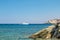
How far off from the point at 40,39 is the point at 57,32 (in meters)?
2.87

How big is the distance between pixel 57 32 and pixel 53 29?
1619mm

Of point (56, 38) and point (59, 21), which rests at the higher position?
point (59, 21)

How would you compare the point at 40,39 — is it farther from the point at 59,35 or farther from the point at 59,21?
the point at 59,21

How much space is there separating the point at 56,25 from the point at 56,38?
2.81 m

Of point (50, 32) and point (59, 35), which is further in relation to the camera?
point (50, 32)

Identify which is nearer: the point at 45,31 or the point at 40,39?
the point at 40,39

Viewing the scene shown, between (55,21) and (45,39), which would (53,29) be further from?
(45,39)

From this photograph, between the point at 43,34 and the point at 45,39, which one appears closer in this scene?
the point at 45,39

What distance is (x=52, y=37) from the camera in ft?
90.3

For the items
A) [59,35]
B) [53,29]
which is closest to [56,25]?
[53,29]

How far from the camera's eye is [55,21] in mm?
29078

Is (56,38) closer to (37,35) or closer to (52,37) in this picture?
(52,37)

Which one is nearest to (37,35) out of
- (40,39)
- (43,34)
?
(43,34)

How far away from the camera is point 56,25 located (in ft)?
94.0
